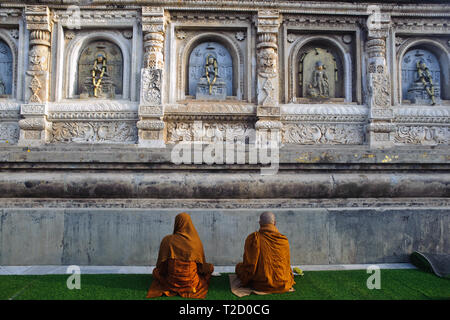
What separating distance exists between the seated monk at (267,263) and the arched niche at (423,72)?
779 cm

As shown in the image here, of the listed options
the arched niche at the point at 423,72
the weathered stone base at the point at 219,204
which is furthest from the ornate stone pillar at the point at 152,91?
the arched niche at the point at 423,72

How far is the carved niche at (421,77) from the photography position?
9.52 m

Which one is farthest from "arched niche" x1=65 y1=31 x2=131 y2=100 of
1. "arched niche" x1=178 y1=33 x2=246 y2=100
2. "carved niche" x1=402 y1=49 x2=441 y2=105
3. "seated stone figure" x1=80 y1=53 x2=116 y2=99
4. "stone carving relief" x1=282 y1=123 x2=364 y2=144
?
"carved niche" x1=402 y1=49 x2=441 y2=105

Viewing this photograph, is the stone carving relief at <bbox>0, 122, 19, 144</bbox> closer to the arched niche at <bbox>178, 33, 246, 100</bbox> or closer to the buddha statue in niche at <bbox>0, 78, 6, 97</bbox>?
the buddha statue in niche at <bbox>0, 78, 6, 97</bbox>

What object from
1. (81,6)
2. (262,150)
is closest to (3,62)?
(81,6)

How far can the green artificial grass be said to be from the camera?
3320mm

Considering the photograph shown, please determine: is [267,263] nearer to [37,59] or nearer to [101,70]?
[101,70]

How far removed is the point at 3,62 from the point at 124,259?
826cm

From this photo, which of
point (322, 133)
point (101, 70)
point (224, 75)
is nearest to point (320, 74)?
point (322, 133)

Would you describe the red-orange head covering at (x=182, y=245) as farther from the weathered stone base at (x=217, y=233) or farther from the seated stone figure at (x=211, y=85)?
the seated stone figure at (x=211, y=85)

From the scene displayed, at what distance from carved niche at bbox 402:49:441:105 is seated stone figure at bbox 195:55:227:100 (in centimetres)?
531

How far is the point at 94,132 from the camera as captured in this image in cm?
894

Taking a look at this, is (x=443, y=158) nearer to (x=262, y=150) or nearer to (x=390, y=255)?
(x=390, y=255)

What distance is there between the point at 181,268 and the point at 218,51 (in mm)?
7672
